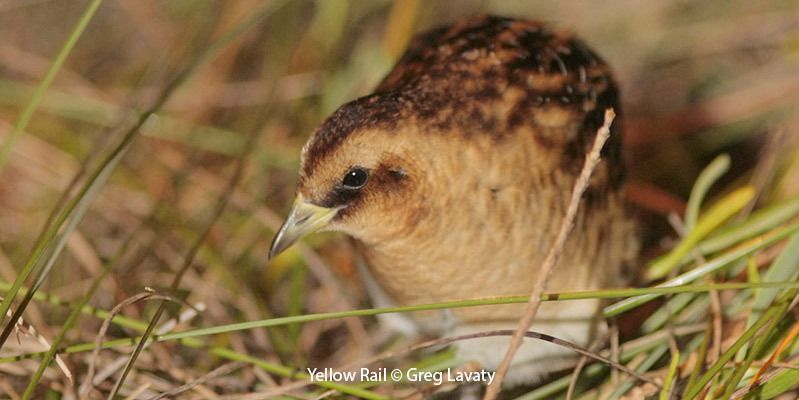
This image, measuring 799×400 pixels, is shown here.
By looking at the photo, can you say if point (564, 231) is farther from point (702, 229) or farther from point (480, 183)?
point (702, 229)

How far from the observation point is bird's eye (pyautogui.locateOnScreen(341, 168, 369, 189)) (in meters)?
1.55

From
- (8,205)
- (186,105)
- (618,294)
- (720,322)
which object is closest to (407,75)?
(618,294)

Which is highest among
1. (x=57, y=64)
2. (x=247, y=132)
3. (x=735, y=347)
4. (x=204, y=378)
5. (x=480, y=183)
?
(x=247, y=132)

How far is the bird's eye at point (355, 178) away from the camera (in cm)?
155

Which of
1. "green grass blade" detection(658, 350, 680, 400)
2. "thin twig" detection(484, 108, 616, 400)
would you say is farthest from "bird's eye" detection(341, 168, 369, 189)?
"green grass blade" detection(658, 350, 680, 400)

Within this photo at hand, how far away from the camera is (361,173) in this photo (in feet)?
5.11

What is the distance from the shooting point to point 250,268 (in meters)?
2.45

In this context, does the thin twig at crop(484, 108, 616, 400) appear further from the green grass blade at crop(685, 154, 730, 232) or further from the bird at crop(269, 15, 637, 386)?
the green grass blade at crop(685, 154, 730, 232)

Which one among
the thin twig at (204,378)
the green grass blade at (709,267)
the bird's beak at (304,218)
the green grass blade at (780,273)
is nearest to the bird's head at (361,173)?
the bird's beak at (304,218)

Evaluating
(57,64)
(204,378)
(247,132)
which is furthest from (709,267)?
(247,132)

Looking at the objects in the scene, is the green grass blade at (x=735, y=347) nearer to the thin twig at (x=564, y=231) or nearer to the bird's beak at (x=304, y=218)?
the thin twig at (x=564, y=231)

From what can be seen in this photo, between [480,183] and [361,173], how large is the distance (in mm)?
251

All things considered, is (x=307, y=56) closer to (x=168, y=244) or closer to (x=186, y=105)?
(x=186, y=105)

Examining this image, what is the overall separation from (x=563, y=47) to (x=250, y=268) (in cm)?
105
